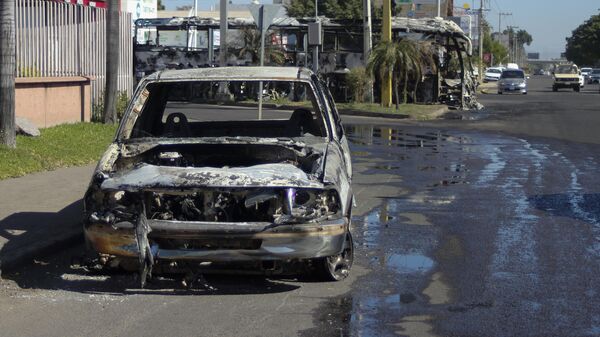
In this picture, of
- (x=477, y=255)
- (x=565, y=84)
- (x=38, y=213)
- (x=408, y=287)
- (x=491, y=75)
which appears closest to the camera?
(x=408, y=287)

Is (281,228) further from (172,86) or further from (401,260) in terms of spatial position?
(172,86)

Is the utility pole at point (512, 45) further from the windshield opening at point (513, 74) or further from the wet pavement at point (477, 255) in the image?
the wet pavement at point (477, 255)

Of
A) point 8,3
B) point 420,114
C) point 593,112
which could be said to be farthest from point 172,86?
point 593,112

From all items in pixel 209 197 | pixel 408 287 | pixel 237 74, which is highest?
pixel 237 74

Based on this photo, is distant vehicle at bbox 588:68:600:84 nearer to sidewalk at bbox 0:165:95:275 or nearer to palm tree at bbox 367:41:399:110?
palm tree at bbox 367:41:399:110

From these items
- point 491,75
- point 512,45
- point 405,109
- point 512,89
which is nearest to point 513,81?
point 512,89

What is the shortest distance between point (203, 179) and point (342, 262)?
1.49 metres

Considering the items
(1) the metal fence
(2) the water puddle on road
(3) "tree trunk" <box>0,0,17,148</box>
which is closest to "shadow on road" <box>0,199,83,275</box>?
(2) the water puddle on road

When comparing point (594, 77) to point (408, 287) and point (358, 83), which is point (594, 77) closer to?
point (358, 83)

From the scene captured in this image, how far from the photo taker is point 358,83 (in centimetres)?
3425

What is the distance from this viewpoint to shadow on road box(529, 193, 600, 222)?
10.9m

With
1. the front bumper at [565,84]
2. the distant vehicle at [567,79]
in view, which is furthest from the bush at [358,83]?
the front bumper at [565,84]

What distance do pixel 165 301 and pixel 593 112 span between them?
29875mm

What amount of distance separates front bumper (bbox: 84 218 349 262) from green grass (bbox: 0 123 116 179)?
18.8 feet
